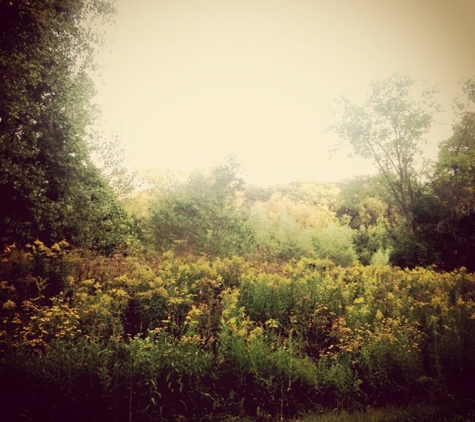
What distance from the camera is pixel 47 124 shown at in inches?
412

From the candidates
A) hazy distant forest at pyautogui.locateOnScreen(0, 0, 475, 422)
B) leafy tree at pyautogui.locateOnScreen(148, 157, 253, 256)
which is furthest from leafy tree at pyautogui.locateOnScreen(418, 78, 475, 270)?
leafy tree at pyautogui.locateOnScreen(148, 157, 253, 256)

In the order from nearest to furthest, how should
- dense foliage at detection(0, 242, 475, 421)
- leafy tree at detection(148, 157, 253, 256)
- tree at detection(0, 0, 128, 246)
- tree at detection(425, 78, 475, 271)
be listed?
dense foliage at detection(0, 242, 475, 421) < tree at detection(0, 0, 128, 246) < leafy tree at detection(148, 157, 253, 256) < tree at detection(425, 78, 475, 271)

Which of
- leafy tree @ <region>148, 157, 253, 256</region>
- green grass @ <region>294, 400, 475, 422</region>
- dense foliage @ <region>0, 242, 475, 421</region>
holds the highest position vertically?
leafy tree @ <region>148, 157, 253, 256</region>

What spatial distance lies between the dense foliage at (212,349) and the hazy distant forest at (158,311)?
3cm

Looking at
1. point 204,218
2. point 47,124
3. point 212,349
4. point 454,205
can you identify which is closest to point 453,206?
point 454,205

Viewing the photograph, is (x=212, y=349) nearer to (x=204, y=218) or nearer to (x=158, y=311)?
(x=158, y=311)

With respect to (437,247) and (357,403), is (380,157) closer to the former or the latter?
(437,247)

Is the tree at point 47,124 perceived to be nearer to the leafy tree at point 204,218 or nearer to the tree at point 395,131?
the leafy tree at point 204,218

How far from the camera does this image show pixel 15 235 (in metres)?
9.98

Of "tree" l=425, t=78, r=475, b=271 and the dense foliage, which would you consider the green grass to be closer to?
the dense foliage

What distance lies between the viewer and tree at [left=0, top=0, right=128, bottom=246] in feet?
29.2

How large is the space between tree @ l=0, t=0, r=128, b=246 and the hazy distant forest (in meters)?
0.05

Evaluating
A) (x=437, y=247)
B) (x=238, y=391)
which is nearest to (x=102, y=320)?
(x=238, y=391)

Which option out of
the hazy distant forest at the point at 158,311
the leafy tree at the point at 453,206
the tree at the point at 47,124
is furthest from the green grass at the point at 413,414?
the leafy tree at the point at 453,206
